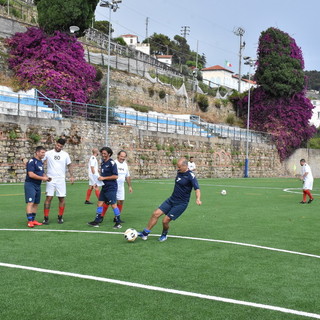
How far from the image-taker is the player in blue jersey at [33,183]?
11.3 metres

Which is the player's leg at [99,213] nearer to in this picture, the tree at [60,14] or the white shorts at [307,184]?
the white shorts at [307,184]

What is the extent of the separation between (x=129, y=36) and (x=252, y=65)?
88171 mm

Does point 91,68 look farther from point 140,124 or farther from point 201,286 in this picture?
point 201,286

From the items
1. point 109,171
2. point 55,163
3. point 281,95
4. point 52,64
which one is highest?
point 281,95

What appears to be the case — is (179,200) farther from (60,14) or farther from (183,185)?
(60,14)

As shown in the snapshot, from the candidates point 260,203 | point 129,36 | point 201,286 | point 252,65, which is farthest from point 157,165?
point 129,36

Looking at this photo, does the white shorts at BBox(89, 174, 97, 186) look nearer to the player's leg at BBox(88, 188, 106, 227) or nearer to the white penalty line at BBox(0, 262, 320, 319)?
the player's leg at BBox(88, 188, 106, 227)

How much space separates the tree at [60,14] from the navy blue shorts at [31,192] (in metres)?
27.2

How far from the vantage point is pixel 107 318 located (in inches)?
200

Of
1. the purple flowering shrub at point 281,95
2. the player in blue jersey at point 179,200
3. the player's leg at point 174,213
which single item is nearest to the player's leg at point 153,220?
the player in blue jersey at point 179,200

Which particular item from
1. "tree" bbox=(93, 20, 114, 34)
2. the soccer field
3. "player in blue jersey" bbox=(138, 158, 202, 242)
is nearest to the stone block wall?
the soccer field

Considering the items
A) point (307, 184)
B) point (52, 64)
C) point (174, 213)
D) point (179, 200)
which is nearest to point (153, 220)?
point (174, 213)

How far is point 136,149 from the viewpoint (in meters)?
35.8

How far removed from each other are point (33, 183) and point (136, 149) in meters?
24.3
